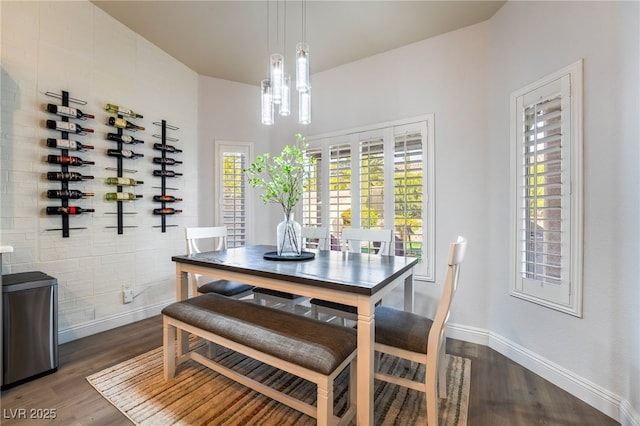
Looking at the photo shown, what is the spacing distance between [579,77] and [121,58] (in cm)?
384

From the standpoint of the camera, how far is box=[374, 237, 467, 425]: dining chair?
1422 mm

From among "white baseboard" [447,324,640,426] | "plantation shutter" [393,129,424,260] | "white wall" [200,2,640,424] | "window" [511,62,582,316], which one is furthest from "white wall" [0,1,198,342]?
"window" [511,62,582,316]

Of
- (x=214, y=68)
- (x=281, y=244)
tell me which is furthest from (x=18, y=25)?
(x=281, y=244)

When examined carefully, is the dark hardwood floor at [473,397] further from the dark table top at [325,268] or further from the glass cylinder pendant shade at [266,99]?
the glass cylinder pendant shade at [266,99]

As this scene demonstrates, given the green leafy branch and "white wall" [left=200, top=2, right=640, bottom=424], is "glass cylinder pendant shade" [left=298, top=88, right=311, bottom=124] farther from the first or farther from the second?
"white wall" [left=200, top=2, right=640, bottom=424]

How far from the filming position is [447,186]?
2691 mm

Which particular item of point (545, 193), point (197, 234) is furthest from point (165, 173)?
point (545, 193)

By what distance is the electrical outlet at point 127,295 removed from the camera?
9.50 feet

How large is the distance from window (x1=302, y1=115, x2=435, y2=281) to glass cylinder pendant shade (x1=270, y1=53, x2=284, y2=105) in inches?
44.6

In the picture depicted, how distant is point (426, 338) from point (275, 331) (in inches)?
31.2

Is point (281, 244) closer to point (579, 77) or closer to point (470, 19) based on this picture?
point (579, 77)

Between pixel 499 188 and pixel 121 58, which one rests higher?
pixel 121 58

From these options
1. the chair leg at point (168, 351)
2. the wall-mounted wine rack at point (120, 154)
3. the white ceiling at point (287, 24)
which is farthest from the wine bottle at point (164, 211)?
the white ceiling at point (287, 24)

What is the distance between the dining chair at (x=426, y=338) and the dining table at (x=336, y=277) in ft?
0.68
